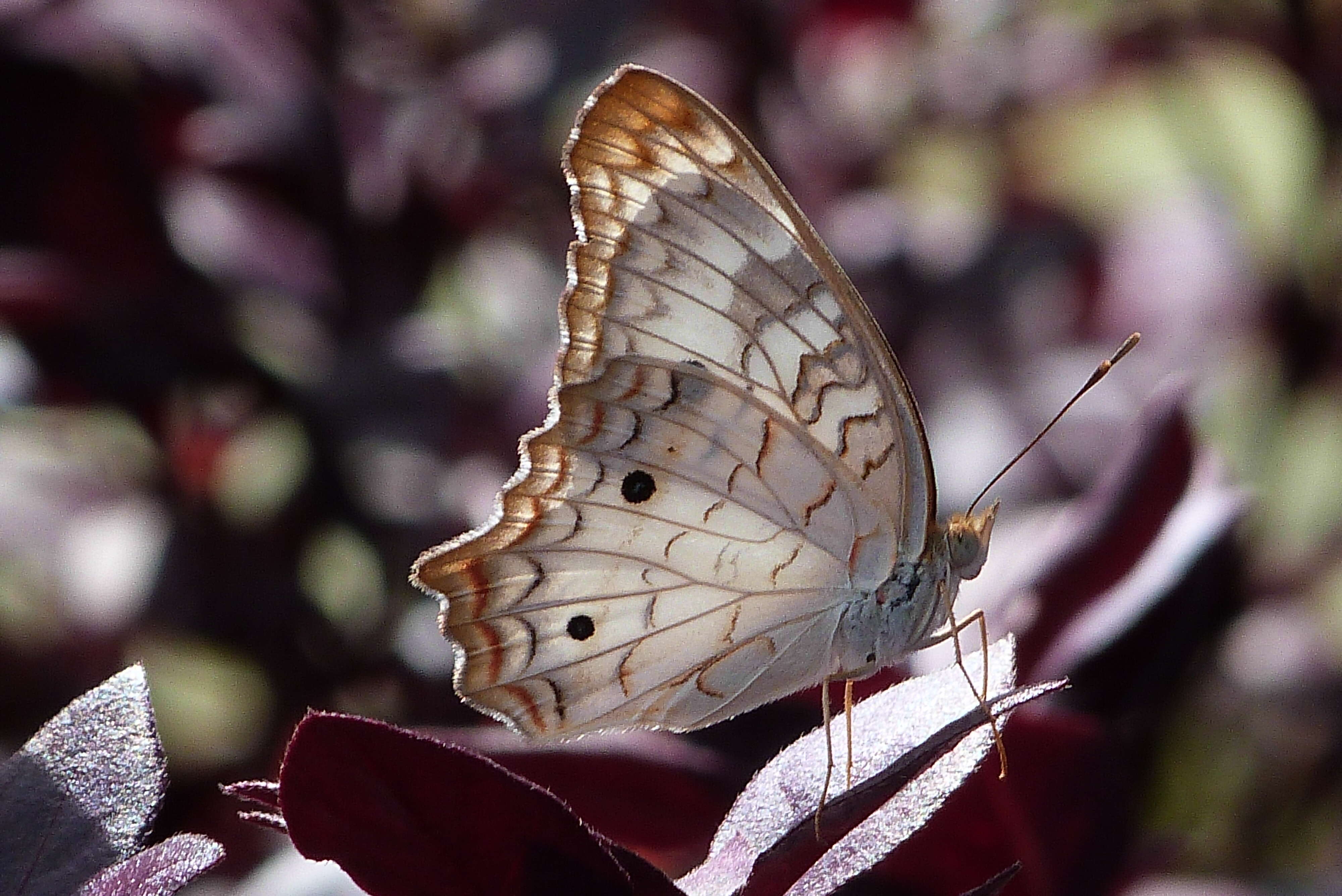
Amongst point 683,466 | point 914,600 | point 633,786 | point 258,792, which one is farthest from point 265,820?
point 914,600

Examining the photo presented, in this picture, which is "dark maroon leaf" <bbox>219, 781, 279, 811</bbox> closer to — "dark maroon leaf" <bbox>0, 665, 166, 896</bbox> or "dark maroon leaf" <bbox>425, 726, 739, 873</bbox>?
"dark maroon leaf" <bbox>0, 665, 166, 896</bbox>

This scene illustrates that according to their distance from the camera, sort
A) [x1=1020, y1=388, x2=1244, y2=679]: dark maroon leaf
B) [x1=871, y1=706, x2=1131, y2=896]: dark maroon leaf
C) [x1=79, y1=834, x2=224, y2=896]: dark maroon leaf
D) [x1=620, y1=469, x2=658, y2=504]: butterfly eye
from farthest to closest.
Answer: [x1=620, y1=469, x2=658, y2=504]: butterfly eye
[x1=1020, y1=388, x2=1244, y2=679]: dark maroon leaf
[x1=871, y1=706, x2=1131, y2=896]: dark maroon leaf
[x1=79, y1=834, x2=224, y2=896]: dark maroon leaf

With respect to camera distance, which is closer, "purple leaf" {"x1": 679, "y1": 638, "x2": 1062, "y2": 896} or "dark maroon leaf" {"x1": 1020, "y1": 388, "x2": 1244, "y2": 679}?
"purple leaf" {"x1": 679, "y1": 638, "x2": 1062, "y2": 896}

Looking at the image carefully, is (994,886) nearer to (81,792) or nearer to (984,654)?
(984,654)

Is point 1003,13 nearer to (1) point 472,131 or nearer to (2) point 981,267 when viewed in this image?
(2) point 981,267

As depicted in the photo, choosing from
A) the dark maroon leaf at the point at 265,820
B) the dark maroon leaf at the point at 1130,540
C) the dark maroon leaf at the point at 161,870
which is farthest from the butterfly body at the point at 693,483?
the dark maroon leaf at the point at 161,870

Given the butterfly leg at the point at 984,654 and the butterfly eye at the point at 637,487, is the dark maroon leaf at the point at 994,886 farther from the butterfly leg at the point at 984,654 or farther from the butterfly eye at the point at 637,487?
the butterfly eye at the point at 637,487

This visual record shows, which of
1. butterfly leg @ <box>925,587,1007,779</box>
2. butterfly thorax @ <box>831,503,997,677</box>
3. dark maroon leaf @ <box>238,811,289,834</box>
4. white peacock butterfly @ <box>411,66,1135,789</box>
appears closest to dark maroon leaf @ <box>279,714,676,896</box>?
dark maroon leaf @ <box>238,811,289,834</box>
